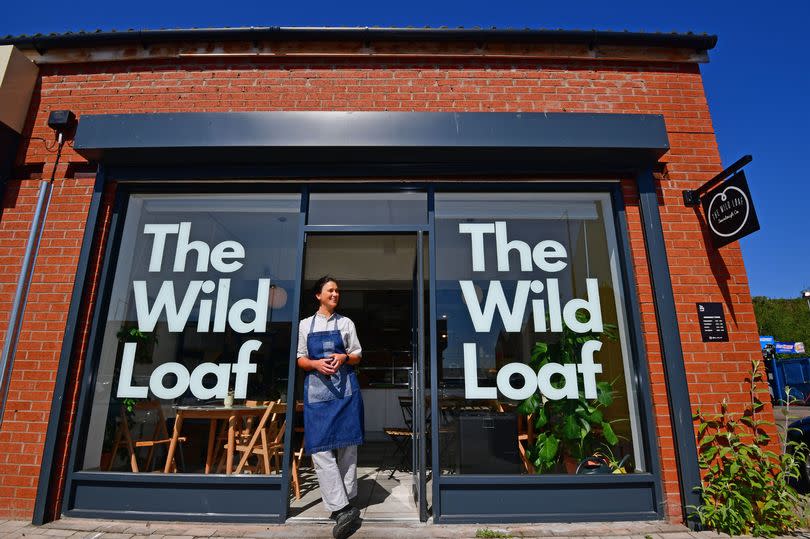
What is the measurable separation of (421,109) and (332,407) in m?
2.85

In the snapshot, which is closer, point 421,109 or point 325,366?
point 325,366

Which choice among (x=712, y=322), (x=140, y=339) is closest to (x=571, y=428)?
(x=712, y=322)

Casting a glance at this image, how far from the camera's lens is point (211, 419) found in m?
3.79

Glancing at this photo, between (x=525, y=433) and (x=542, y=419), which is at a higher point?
(x=542, y=419)

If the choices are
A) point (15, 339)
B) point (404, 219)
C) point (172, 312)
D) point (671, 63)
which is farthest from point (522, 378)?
point (15, 339)

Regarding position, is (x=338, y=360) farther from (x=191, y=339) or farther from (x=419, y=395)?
(x=191, y=339)

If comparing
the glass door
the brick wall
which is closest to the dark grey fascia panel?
the brick wall

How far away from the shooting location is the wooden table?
368cm

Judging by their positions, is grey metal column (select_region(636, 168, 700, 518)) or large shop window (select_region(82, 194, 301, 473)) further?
large shop window (select_region(82, 194, 301, 473))

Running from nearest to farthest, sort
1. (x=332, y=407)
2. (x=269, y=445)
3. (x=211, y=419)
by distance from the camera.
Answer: (x=332, y=407) < (x=211, y=419) < (x=269, y=445)

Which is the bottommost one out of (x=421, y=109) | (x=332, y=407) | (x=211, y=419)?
(x=211, y=419)

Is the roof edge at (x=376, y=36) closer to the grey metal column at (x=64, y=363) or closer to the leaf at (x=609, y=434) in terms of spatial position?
the grey metal column at (x=64, y=363)

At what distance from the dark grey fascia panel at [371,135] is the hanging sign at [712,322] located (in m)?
1.40

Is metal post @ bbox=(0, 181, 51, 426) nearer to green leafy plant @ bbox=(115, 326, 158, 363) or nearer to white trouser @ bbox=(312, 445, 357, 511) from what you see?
green leafy plant @ bbox=(115, 326, 158, 363)
